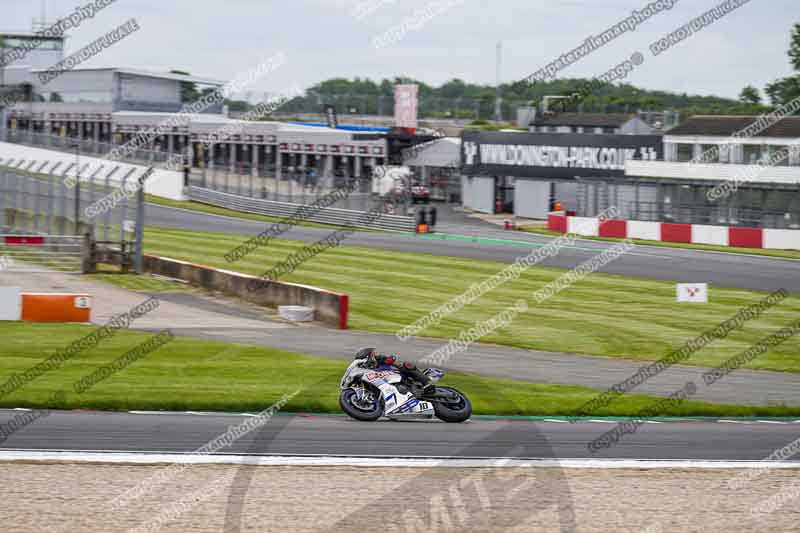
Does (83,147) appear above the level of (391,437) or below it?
above

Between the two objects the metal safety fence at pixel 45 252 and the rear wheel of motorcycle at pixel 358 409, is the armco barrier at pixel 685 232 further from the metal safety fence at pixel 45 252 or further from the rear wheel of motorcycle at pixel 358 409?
the rear wheel of motorcycle at pixel 358 409

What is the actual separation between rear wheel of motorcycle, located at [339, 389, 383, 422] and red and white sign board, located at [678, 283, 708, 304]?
42.5 feet

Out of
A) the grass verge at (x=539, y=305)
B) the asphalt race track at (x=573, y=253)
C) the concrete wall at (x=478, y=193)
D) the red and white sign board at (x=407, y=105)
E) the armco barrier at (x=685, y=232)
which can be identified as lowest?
the grass verge at (x=539, y=305)

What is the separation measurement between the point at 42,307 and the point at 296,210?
101 feet

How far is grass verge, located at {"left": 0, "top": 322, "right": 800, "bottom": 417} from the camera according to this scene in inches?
605

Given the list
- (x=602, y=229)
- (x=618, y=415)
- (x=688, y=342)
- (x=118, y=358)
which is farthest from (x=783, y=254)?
(x=118, y=358)

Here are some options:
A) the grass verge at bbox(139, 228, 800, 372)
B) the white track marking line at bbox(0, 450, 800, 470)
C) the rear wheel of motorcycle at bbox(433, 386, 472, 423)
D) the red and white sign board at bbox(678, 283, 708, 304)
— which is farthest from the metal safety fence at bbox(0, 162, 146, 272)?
the white track marking line at bbox(0, 450, 800, 470)

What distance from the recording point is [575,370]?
19172mm

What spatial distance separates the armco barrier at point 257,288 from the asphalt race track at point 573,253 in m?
11.4

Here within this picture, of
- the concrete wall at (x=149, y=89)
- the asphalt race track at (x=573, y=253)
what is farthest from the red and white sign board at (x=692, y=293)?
the concrete wall at (x=149, y=89)

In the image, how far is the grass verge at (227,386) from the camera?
15.4 metres

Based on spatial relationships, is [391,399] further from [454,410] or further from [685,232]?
[685,232]

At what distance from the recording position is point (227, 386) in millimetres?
16375

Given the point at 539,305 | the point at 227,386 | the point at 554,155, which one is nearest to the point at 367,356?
the point at 227,386
